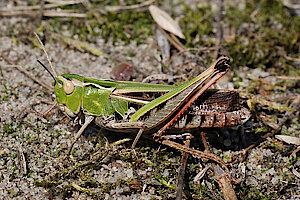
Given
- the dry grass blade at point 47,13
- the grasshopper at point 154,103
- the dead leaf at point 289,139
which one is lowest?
the dead leaf at point 289,139

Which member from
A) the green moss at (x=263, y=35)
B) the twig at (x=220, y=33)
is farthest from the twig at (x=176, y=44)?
the green moss at (x=263, y=35)

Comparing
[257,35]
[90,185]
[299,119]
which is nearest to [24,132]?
[90,185]

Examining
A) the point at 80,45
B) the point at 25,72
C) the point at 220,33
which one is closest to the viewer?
the point at 25,72

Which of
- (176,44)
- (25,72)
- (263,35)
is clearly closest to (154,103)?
(176,44)

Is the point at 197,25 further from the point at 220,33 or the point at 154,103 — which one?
the point at 154,103

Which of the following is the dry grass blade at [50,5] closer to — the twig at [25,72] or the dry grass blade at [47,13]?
the dry grass blade at [47,13]

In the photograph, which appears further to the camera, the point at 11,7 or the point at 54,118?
the point at 11,7

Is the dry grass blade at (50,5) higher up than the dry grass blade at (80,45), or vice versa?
the dry grass blade at (50,5)

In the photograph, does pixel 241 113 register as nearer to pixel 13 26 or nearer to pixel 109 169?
pixel 109 169
